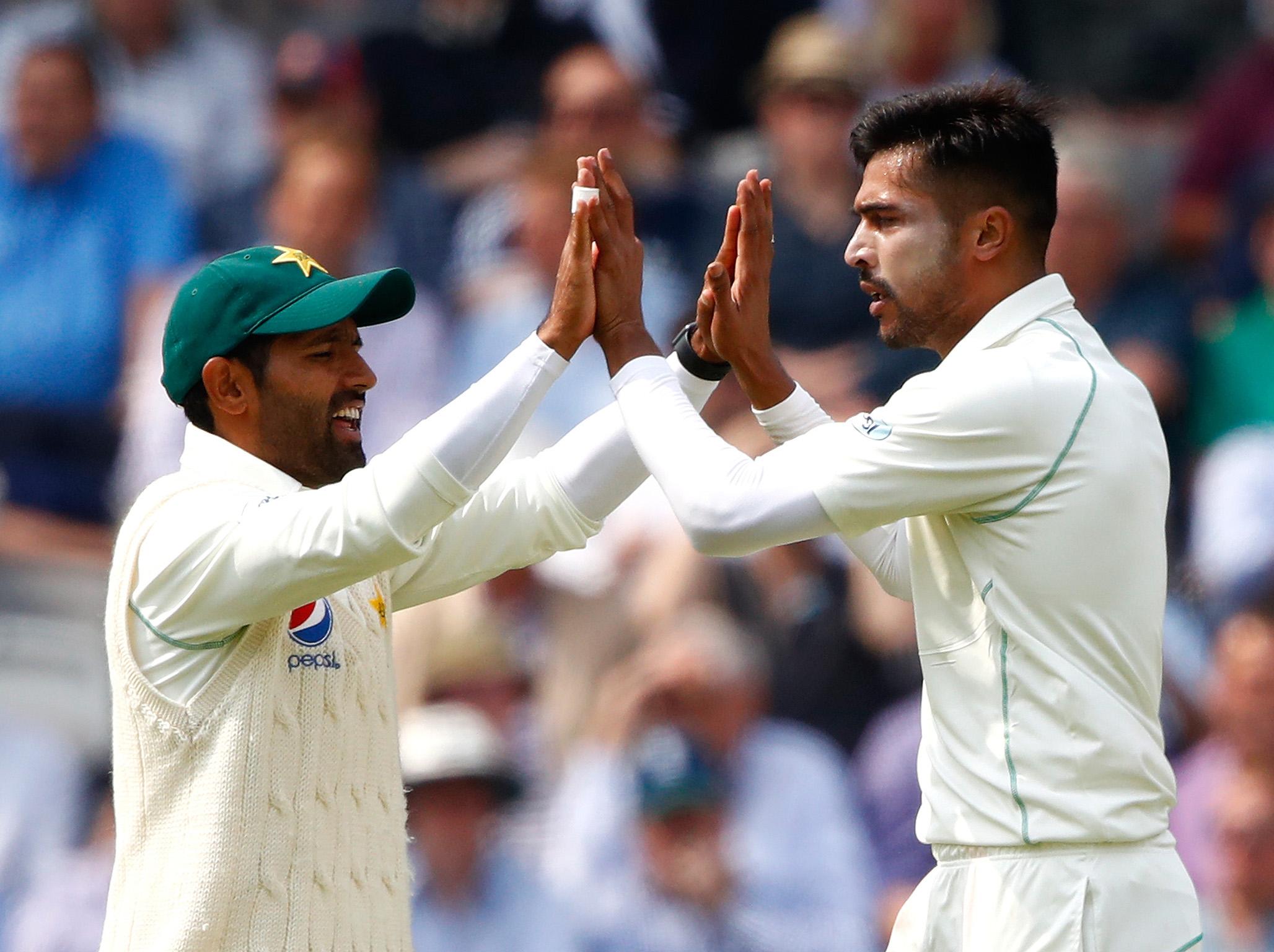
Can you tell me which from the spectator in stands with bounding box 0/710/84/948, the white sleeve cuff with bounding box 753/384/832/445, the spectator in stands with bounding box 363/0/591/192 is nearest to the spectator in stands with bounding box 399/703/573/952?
the spectator in stands with bounding box 0/710/84/948

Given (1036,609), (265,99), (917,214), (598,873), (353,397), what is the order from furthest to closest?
(265,99), (598,873), (353,397), (917,214), (1036,609)

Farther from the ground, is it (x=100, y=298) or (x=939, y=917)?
(x=100, y=298)

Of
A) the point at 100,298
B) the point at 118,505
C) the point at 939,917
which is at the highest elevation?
the point at 100,298

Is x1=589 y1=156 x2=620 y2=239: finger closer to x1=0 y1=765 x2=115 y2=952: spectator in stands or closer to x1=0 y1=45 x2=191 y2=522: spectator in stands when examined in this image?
x1=0 y1=765 x2=115 y2=952: spectator in stands

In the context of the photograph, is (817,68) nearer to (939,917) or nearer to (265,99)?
(265,99)

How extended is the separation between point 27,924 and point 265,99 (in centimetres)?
363

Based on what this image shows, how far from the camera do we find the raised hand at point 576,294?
9.90ft

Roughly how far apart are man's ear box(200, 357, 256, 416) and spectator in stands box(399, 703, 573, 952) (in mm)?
3986

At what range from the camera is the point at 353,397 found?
3.06 meters

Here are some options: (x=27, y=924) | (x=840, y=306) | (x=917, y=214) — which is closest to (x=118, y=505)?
(x=27, y=924)

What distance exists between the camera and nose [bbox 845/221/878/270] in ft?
9.58

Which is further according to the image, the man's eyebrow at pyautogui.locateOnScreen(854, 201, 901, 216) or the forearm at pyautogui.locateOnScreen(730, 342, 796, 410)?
the forearm at pyautogui.locateOnScreen(730, 342, 796, 410)

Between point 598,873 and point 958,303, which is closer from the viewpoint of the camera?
point 958,303

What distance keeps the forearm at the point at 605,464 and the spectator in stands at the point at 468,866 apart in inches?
149
